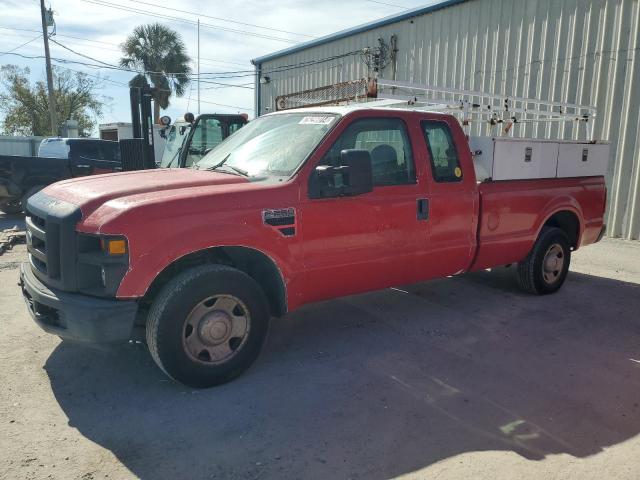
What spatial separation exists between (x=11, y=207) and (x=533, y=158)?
461 inches

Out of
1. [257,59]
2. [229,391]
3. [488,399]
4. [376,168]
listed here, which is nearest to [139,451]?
[229,391]

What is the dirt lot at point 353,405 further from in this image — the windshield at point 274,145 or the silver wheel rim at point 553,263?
the windshield at point 274,145

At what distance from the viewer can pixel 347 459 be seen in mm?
2971

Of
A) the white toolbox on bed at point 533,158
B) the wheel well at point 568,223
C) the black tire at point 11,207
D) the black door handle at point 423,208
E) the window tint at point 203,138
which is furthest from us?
the black tire at point 11,207

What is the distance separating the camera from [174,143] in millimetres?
10359

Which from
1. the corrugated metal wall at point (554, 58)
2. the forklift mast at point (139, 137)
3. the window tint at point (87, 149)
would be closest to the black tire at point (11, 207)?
the window tint at point (87, 149)

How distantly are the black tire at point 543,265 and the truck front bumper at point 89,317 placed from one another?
441 centimetres

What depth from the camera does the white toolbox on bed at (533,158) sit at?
5270mm

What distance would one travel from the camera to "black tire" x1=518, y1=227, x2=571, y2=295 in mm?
6012

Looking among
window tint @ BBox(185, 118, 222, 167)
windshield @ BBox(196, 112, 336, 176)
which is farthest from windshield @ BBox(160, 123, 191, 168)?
windshield @ BBox(196, 112, 336, 176)

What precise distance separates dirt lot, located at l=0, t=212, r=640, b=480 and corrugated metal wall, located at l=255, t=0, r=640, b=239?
207 inches

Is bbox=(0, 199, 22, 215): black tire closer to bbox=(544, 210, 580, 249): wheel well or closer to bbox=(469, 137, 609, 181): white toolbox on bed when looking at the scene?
bbox=(469, 137, 609, 181): white toolbox on bed

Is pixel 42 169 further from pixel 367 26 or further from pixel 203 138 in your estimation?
pixel 367 26

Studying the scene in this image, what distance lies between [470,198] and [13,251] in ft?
23.9
